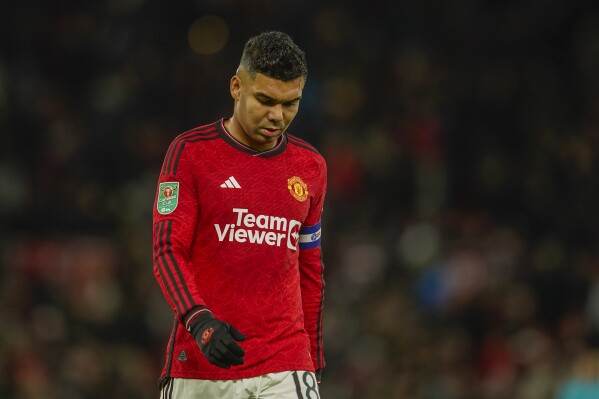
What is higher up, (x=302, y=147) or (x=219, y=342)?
(x=302, y=147)

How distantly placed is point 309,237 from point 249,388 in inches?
26.9

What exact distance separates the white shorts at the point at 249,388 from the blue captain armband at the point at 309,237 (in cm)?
52

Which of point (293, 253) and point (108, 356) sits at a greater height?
point (293, 253)

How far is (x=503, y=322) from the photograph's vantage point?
411 inches

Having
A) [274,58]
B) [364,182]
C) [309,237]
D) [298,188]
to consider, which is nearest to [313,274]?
[309,237]

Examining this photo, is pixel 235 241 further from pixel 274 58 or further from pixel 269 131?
pixel 274 58

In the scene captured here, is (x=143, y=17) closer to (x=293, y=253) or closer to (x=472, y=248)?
(x=472, y=248)

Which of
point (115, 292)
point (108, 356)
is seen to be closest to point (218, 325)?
point (108, 356)

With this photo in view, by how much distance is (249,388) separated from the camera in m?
4.45

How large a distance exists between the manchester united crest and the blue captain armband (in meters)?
0.19

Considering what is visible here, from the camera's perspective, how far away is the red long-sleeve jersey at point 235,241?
4.45 m

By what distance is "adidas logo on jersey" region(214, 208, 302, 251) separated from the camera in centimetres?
449

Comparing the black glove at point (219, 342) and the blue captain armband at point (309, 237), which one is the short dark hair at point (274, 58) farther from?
the black glove at point (219, 342)

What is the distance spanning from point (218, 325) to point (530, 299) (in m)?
6.86
